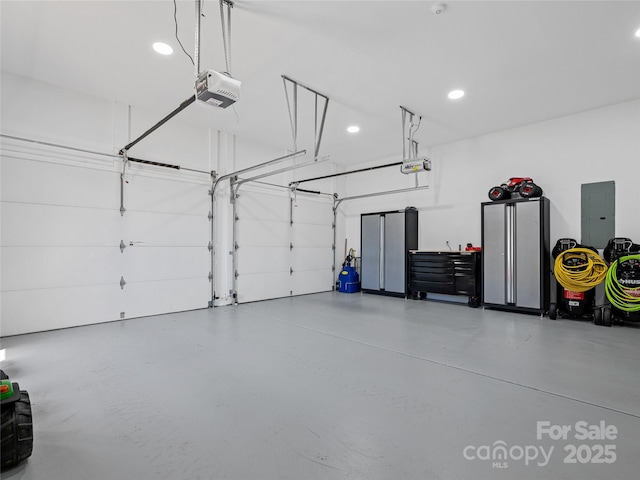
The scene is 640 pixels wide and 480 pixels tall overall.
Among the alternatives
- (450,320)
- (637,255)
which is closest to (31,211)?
(450,320)

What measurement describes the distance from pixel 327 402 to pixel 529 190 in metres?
4.87

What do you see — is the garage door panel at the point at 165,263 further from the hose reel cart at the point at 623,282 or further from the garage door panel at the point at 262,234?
the hose reel cart at the point at 623,282

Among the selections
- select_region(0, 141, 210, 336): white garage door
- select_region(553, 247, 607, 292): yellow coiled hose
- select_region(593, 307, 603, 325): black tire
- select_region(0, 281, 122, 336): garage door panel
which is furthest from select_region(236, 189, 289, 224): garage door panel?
select_region(593, 307, 603, 325): black tire

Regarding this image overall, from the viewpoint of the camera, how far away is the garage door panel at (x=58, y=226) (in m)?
3.80

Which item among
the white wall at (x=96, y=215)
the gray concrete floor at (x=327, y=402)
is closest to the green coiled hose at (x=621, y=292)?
the gray concrete floor at (x=327, y=402)

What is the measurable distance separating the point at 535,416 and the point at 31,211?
223 inches

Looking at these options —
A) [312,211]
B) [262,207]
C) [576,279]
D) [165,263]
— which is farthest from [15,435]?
[312,211]

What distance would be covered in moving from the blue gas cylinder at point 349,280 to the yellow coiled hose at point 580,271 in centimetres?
405

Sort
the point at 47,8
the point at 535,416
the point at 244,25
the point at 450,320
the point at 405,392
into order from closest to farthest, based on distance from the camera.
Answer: the point at 535,416, the point at 405,392, the point at 47,8, the point at 244,25, the point at 450,320

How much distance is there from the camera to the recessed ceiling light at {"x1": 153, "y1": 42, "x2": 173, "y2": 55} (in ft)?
10.7

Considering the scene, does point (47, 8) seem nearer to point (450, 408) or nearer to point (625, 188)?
point (450, 408)

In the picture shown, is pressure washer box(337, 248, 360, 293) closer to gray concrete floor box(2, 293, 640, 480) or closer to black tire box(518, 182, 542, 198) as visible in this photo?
gray concrete floor box(2, 293, 640, 480)

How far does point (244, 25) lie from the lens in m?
2.98

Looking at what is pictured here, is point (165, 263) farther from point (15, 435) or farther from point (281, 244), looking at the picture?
point (15, 435)
